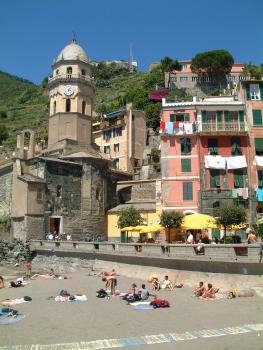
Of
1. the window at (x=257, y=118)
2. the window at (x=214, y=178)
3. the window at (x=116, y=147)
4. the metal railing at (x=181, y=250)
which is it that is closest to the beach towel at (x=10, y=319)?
the metal railing at (x=181, y=250)

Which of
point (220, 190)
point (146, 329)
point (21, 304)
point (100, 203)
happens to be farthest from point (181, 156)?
point (146, 329)

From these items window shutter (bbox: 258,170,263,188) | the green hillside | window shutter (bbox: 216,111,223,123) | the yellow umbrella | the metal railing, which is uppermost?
the green hillside

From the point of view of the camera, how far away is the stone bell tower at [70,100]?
144 feet

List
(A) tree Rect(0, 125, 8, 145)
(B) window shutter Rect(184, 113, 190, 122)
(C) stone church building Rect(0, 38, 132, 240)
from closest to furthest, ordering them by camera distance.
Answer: (B) window shutter Rect(184, 113, 190, 122), (C) stone church building Rect(0, 38, 132, 240), (A) tree Rect(0, 125, 8, 145)

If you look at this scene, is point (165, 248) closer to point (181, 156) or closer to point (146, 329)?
point (146, 329)

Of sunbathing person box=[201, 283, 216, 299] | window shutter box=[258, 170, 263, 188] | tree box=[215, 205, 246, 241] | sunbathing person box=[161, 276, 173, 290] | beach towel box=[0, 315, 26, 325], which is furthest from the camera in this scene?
window shutter box=[258, 170, 263, 188]

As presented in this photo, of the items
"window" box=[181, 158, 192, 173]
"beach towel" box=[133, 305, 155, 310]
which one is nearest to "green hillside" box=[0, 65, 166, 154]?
"window" box=[181, 158, 192, 173]

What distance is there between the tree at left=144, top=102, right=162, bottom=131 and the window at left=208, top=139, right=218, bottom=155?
34.2m

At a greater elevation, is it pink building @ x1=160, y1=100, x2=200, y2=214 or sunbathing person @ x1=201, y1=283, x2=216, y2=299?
pink building @ x1=160, y1=100, x2=200, y2=214

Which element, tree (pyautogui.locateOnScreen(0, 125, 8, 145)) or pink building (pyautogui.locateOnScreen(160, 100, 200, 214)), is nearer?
pink building (pyautogui.locateOnScreen(160, 100, 200, 214))

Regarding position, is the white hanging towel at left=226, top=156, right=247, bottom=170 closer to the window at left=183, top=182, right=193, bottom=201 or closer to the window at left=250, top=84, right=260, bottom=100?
the window at left=183, top=182, right=193, bottom=201

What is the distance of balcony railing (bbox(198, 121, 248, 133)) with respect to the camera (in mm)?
34094

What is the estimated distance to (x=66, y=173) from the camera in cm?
4012

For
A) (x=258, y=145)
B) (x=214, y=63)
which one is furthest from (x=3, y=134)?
(x=258, y=145)
